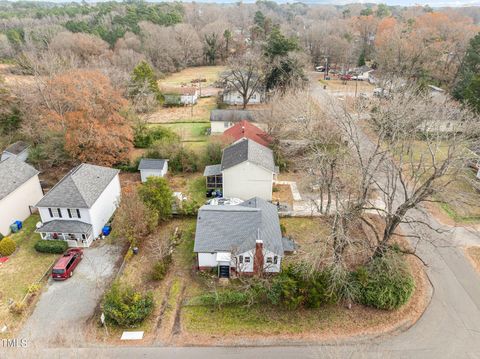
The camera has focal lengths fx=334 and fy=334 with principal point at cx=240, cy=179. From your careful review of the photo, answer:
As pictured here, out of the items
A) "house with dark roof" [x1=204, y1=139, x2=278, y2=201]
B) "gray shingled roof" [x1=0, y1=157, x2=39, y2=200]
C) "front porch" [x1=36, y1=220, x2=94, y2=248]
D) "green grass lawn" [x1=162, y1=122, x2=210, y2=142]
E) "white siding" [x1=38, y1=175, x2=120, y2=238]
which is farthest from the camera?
"green grass lawn" [x1=162, y1=122, x2=210, y2=142]

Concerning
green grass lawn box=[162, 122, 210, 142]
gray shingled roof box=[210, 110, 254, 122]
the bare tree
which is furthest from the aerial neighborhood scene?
the bare tree

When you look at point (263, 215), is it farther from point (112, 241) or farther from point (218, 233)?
point (112, 241)

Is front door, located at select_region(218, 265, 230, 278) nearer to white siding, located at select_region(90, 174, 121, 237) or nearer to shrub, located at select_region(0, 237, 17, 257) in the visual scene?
white siding, located at select_region(90, 174, 121, 237)

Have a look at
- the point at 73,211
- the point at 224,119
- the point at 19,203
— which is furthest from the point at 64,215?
the point at 224,119

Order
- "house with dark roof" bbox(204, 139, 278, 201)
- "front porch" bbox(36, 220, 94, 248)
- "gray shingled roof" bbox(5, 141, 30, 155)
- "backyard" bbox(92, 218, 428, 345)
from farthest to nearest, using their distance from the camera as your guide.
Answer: "gray shingled roof" bbox(5, 141, 30, 155) → "house with dark roof" bbox(204, 139, 278, 201) → "front porch" bbox(36, 220, 94, 248) → "backyard" bbox(92, 218, 428, 345)

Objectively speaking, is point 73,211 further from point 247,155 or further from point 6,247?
point 247,155
